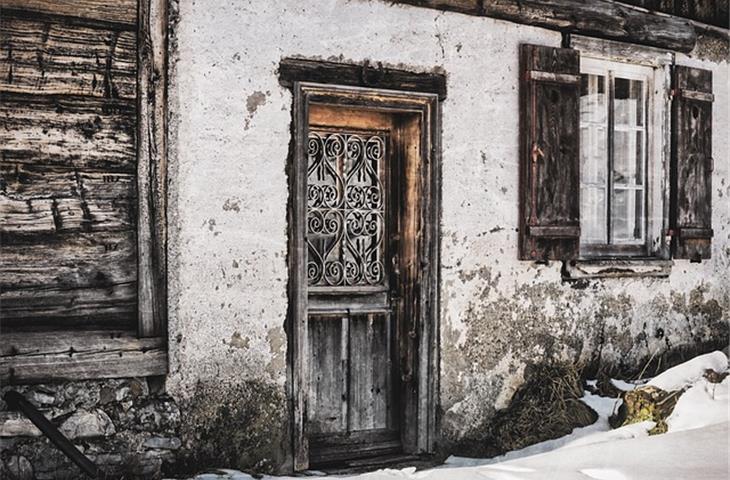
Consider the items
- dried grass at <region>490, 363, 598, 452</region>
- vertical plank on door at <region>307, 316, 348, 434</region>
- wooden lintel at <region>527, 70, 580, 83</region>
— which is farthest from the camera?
wooden lintel at <region>527, 70, 580, 83</region>

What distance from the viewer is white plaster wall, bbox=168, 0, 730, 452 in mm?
5293

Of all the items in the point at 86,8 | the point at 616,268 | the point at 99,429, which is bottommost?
the point at 99,429

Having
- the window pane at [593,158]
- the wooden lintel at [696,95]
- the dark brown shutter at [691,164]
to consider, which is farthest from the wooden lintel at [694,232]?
the wooden lintel at [696,95]

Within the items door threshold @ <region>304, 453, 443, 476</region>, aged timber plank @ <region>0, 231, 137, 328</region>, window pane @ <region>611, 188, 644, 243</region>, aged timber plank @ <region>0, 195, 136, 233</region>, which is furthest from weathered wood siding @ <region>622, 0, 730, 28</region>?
aged timber plank @ <region>0, 231, 137, 328</region>

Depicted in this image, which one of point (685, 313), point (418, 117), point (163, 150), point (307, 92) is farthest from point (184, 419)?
point (685, 313)

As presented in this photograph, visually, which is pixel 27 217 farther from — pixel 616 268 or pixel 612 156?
pixel 612 156

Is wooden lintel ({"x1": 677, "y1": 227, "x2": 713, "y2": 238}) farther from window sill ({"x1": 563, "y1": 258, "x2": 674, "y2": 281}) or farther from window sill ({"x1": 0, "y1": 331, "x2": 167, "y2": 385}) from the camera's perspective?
window sill ({"x1": 0, "y1": 331, "x2": 167, "y2": 385})

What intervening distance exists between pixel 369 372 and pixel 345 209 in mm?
1105

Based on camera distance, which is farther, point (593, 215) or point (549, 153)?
point (593, 215)

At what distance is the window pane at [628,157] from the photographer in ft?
24.3

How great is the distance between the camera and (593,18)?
277 inches

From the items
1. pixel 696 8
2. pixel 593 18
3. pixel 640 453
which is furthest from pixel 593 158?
pixel 640 453

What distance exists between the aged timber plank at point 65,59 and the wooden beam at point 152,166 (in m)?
0.08

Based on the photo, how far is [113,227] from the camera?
510 centimetres
